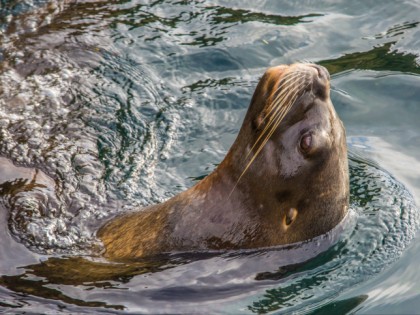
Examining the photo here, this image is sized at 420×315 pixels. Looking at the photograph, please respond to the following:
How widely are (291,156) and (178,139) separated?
246 cm

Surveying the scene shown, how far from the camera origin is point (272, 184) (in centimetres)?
628

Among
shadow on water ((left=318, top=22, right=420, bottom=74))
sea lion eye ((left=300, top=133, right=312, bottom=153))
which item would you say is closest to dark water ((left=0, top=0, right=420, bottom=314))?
shadow on water ((left=318, top=22, right=420, bottom=74))

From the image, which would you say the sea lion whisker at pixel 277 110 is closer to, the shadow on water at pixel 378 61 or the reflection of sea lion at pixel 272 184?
the reflection of sea lion at pixel 272 184

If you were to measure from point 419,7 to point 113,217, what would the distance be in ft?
17.2

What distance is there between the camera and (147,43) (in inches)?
380

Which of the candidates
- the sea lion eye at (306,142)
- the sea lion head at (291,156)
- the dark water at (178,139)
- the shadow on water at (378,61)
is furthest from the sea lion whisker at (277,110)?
the shadow on water at (378,61)

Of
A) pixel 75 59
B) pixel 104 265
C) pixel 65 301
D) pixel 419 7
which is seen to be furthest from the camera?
pixel 419 7

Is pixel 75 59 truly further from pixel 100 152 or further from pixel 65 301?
pixel 65 301

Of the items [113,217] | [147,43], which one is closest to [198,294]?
[113,217]

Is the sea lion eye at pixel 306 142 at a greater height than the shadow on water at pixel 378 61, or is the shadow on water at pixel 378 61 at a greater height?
the sea lion eye at pixel 306 142

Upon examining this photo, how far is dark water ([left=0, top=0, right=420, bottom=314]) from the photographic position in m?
6.37

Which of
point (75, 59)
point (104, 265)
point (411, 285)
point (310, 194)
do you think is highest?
point (75, 59)

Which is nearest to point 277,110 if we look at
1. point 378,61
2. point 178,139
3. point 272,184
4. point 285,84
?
point 285,84

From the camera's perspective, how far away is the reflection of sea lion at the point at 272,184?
614 cm
